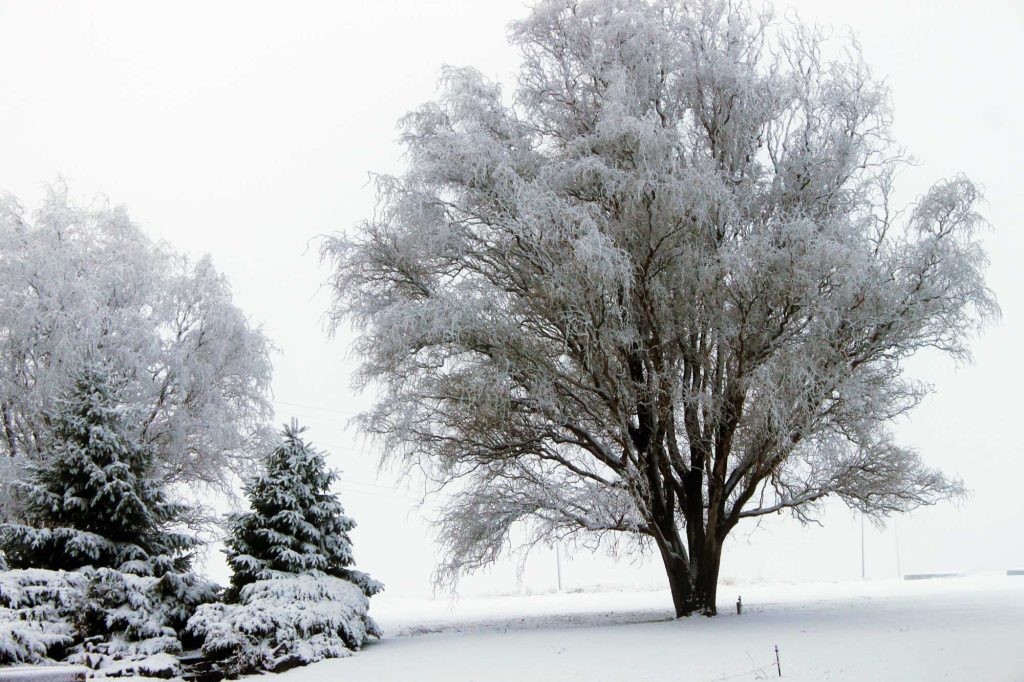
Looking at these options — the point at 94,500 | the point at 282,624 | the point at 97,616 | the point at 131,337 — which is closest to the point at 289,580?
the point at 282,624

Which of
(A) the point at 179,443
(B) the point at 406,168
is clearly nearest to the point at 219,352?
(A) the point at 179,443

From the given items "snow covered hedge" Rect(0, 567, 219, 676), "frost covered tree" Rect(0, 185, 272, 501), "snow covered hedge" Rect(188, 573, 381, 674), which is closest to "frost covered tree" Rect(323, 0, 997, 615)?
"snow covered hedge" Rect(188, 573, 381, 674)

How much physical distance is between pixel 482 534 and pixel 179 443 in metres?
7.16

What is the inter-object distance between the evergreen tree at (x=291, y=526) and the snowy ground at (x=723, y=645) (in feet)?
4.87

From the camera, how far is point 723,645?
11977mm

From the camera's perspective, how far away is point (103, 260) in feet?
68.0

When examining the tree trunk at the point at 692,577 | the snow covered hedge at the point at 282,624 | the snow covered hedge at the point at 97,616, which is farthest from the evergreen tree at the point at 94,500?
the tree trunk at the point at 692,577

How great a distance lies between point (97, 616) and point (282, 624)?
2481 millimetres

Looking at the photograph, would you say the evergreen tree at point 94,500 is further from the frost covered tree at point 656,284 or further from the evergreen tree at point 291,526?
the frost covered tree at point 656,284

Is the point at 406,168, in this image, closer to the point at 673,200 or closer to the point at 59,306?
the point at 673,200

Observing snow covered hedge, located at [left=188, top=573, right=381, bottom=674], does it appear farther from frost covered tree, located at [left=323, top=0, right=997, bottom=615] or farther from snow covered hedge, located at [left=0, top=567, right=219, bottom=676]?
frost covered tree, located at [left=323, top=0, right=997, bottom=615]

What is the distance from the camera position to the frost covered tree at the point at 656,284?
1456cm

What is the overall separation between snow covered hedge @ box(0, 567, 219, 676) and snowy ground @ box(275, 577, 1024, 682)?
2.32 m

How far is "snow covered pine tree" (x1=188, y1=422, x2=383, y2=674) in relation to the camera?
12250 millimetres
